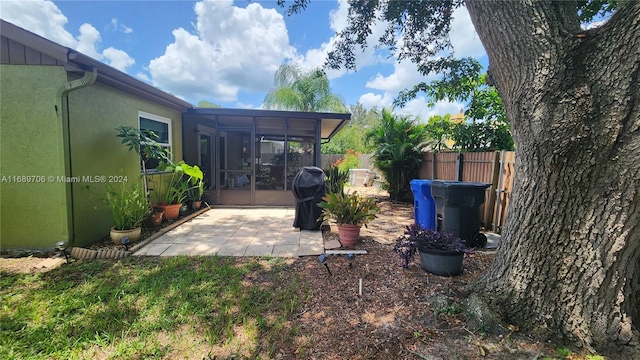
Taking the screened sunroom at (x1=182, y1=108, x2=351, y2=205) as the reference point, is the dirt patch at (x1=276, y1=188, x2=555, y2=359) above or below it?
below

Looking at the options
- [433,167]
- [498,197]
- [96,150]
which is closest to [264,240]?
[96,150]

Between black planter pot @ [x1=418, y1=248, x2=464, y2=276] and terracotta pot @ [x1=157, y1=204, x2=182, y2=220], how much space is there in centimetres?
522

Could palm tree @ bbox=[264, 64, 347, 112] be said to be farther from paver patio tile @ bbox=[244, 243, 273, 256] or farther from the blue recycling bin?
paver patio tile @ bbox=[244, 243, 273, 256]

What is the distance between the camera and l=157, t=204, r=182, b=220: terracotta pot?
5.82 m

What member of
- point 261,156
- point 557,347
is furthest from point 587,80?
point 261,156

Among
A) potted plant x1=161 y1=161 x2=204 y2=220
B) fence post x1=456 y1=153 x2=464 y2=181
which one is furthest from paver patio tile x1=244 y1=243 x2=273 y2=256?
fence post x1=456 y1=153 x2=464 y2=181

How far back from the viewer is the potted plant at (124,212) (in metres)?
4.20

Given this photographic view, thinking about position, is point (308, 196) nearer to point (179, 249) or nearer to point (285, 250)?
point (285, 250)

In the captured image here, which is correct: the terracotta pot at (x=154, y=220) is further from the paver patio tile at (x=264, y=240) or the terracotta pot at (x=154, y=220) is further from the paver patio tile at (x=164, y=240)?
the paver patio tile at (x=264, y=240)

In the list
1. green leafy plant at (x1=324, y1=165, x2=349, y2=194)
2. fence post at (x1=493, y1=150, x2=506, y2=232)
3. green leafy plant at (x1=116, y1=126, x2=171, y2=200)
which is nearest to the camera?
green leafy plant at (x1=116, y1=126, x2=171, y2=200)

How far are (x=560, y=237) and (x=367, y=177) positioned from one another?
42.4ft

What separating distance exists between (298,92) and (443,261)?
2008 centimetres

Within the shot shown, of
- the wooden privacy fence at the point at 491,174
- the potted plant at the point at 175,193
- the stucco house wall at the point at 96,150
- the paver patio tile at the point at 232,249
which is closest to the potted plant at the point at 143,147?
the stucco house wall at the point at 96,150

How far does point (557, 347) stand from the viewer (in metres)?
1.99
